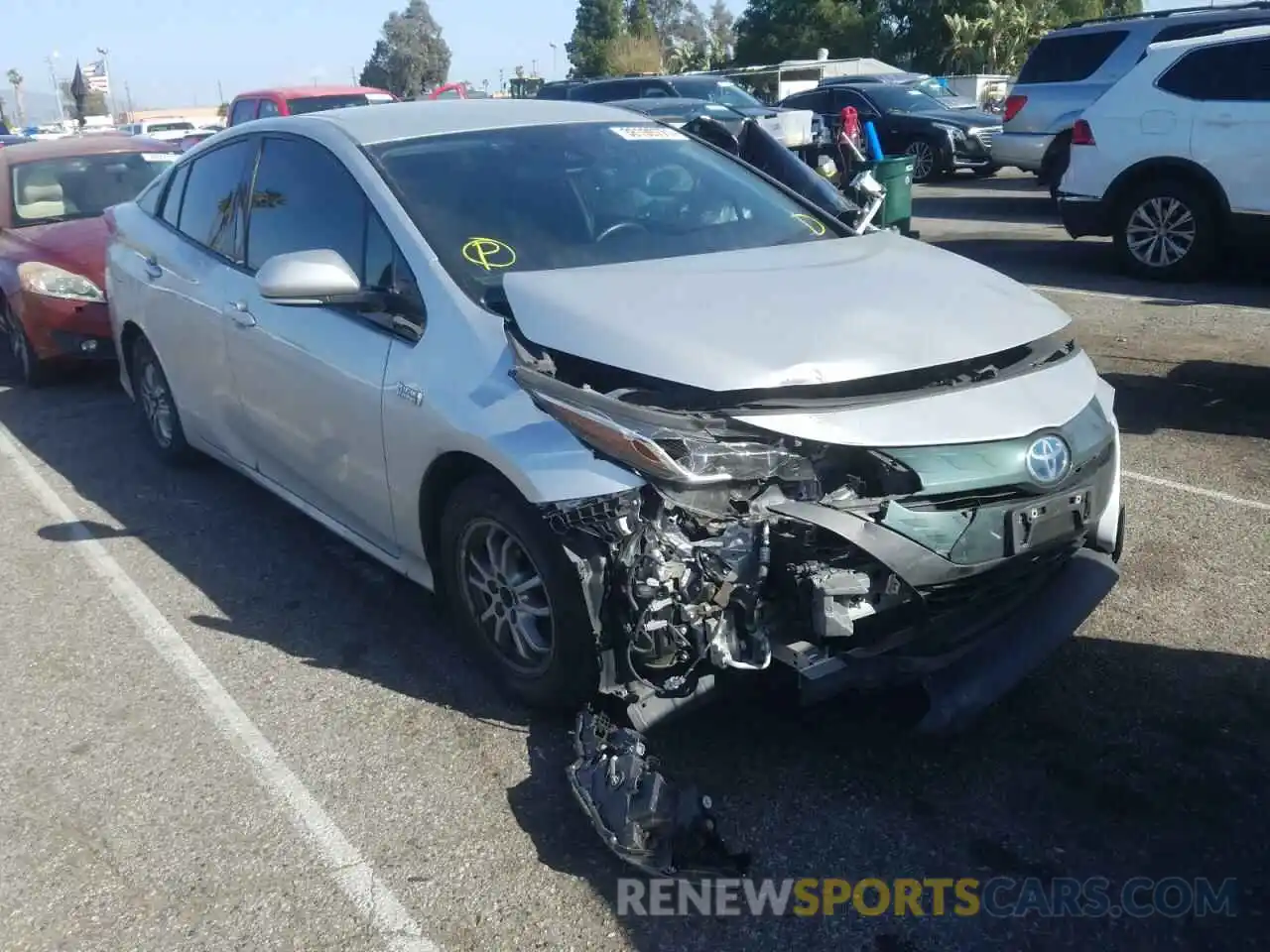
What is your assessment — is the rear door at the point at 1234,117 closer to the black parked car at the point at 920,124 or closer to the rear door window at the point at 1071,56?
the rear door window at the point at 1071,56

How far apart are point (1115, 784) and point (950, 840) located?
528 mm

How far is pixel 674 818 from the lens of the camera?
301 centimetres

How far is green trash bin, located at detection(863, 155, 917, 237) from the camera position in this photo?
11.2 metres

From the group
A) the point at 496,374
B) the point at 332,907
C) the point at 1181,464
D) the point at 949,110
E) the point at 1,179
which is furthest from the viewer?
the point at 949,110

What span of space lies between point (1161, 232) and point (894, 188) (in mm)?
2578

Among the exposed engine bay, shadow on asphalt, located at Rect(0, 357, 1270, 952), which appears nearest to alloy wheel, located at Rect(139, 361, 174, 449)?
shadow on asphalt, located at Rect(0, 357, 1270, 952)

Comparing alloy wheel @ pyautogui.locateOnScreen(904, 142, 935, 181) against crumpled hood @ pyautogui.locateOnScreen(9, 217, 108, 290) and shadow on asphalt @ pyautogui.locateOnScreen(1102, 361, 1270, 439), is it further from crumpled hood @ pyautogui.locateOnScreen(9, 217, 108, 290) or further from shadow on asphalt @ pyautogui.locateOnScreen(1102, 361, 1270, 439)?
crumpled hood @ pyautogui.locateOnScreen(9, 217, 108, 290)

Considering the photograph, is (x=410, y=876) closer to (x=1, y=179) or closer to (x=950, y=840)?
(x=950, y=840)

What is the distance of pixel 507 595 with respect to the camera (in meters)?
3.66

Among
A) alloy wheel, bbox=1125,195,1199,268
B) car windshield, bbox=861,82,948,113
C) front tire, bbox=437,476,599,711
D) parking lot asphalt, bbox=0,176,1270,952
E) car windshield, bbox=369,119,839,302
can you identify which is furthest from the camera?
car windshield, bbox=861,82,948,113

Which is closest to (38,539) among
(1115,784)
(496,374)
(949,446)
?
(496,374)

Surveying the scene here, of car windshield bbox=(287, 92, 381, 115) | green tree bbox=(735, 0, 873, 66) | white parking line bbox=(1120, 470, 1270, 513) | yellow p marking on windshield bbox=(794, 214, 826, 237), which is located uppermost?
green tree bbox=(735, 0, 873, 66)

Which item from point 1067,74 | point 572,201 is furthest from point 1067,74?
point 572,201

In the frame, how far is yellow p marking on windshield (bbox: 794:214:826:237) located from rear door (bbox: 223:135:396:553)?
1.61 meters
